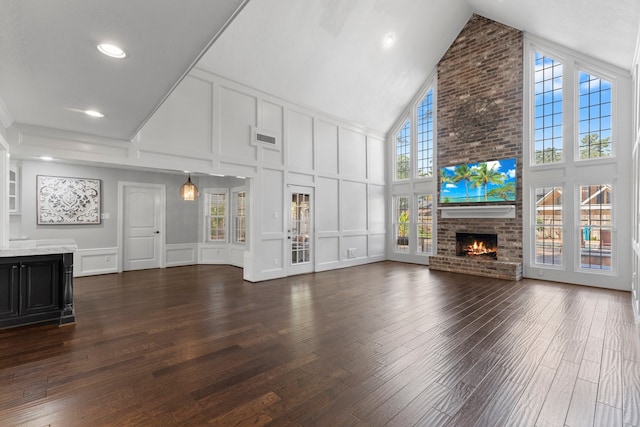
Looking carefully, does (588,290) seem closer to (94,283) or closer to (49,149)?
(49,149)

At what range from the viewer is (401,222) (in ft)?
28.9

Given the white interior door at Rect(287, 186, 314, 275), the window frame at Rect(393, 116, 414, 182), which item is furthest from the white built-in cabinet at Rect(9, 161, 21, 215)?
the window frame at Rect(393, 116, 414, 182)

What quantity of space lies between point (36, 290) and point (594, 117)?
30.4 ft

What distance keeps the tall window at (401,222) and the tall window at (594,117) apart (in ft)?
13.0

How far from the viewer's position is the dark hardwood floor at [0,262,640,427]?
2.00 metres

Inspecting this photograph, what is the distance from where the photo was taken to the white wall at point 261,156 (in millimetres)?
4672

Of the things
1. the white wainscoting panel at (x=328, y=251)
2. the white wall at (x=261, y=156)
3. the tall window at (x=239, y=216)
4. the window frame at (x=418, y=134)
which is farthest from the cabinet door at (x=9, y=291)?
the window frame at (x=418, y=134)

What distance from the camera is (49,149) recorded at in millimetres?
4098

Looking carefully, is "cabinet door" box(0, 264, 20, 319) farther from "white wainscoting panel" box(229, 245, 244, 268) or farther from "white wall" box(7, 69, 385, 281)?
"white wainscoting panel" box(229, 245, 244, 268)

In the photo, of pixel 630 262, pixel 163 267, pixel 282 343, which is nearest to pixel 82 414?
pixel 282 343

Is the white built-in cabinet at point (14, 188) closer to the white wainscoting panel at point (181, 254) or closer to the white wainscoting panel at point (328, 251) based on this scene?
the white wainscoting panel at point (181, 254)

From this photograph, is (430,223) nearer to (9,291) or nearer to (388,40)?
(388,40)

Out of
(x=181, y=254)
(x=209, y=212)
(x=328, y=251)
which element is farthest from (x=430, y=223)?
(x=181, y=254)

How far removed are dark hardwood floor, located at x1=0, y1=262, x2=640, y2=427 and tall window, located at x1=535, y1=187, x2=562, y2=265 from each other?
4.72ft
